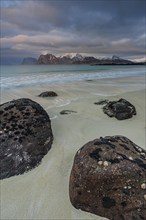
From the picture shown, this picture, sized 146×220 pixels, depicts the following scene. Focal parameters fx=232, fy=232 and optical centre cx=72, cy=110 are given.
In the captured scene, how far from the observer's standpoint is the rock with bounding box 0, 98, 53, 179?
3908 mm

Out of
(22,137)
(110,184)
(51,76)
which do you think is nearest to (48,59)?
(51,76)

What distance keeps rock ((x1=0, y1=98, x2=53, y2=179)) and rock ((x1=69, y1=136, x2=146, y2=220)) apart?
1.18 metres

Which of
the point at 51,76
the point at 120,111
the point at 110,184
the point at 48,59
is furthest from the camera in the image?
the point at 48,59

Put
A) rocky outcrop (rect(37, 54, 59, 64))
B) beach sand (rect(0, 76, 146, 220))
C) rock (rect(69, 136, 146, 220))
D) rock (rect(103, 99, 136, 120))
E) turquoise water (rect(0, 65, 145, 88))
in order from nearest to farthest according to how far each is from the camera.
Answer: rock (rect(69, 136, 146, 220)), beach sand (rect(0, 76, 146, 220)), rock (rect(103, 99, 136, 120)), turquoise water (rect(0, 65, 145, 88)), rocky outcrop (rect(37, 54, 59, 64))

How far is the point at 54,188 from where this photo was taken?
3539 millimetres

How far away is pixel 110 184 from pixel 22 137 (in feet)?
6.62

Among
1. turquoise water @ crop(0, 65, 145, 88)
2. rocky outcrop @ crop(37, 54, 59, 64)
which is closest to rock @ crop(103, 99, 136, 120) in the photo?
turquoise water @ crop(0, 65, 145, 88)

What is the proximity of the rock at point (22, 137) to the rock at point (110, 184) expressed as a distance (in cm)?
118

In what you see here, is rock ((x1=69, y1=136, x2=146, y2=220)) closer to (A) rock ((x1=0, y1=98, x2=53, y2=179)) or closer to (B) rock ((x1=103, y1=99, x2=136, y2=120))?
(A) rock ((x1=0, y1=98, x2=53, y2=179))

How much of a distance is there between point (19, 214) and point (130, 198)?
1.48 metres

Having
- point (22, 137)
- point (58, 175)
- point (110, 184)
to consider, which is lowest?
point (58, 175)

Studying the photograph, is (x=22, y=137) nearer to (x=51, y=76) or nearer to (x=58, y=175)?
(x=58, y=175)

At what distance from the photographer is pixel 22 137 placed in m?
4.25

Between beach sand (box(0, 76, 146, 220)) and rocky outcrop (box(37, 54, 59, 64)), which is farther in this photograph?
rocky outcrop (box(37, 54, 59, 64))
